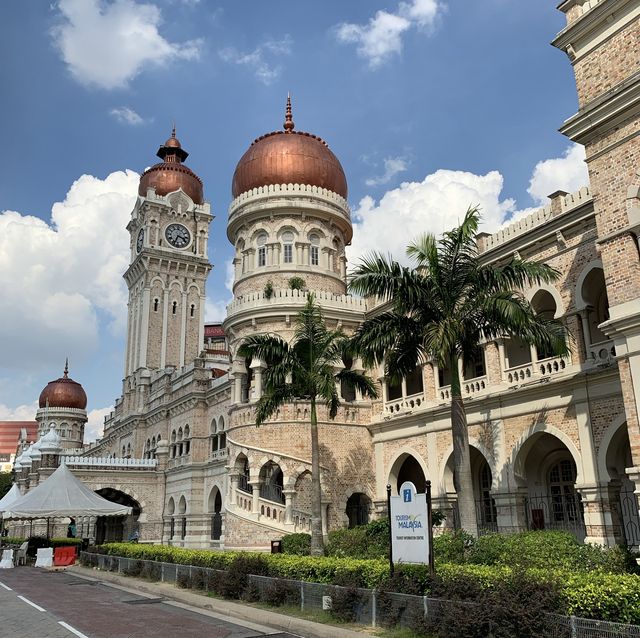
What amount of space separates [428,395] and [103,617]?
45.2 ft

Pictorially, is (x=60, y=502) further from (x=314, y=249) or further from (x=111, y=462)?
(x=314, y=249)

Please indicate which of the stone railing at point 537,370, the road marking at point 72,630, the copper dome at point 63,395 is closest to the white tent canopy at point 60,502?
the road marking at point 72,630

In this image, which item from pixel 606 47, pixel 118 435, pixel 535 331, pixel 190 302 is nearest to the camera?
pixel 606 47

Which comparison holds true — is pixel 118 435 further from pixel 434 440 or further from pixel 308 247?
pixel 434 440

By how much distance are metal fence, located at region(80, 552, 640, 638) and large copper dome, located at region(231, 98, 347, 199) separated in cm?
1773

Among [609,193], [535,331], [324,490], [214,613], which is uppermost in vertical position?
[609,193]

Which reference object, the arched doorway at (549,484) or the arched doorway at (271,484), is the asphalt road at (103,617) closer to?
the arched doorway at (271,484)

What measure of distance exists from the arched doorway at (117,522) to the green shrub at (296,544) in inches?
778

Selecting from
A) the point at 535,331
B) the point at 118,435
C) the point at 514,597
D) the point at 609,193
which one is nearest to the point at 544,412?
the point at 535,331

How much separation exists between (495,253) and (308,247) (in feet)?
30.5

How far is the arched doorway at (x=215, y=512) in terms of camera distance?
34031mm

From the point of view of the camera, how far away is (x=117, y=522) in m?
42.8

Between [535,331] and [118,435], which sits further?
[118,435]

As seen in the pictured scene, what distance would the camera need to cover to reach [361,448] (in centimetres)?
2553
